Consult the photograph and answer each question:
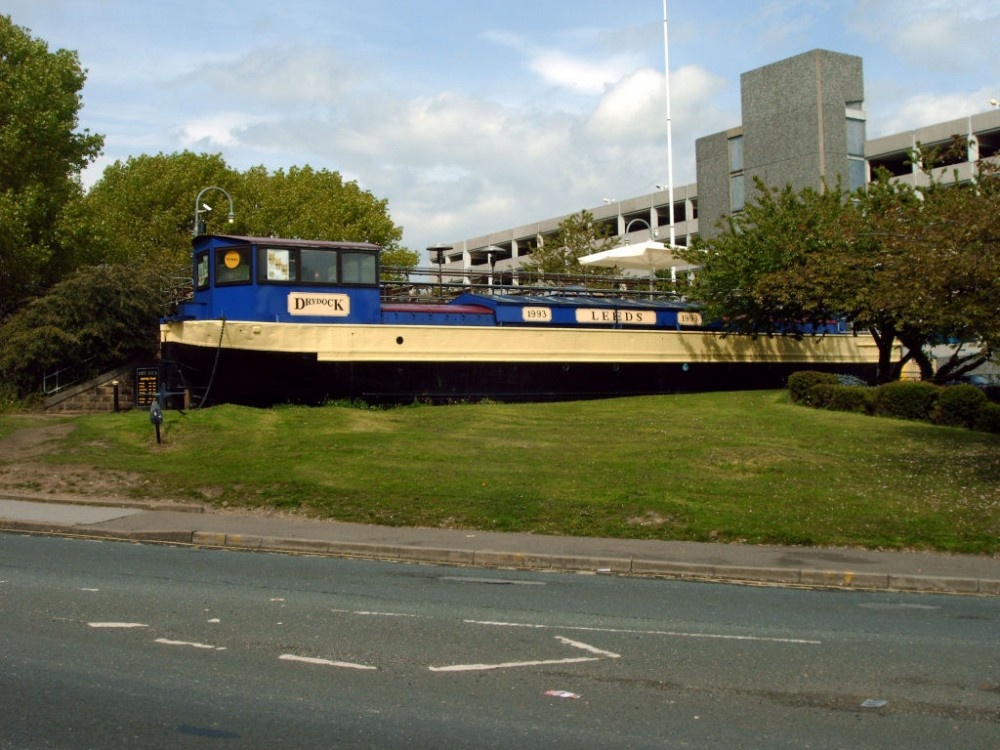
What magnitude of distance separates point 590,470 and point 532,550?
4000 millimetres

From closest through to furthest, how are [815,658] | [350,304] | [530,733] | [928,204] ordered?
[530,733] → [815,658] → [928,204] → [350,304]

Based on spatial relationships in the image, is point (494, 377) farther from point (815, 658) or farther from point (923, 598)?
point (815, 658)

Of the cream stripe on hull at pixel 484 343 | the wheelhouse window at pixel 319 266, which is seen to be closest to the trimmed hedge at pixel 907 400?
the cream stripe on hull at pixel 484 343

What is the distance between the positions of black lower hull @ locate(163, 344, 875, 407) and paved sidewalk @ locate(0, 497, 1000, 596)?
26.1 feet

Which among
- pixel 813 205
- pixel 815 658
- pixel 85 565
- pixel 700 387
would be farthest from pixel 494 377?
pixel 815 658

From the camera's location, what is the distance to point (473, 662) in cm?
746

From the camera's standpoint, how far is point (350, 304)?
23719mm

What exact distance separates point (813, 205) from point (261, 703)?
24702mm

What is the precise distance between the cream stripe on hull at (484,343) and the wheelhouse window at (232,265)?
1369 mm

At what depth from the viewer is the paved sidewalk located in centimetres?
1167

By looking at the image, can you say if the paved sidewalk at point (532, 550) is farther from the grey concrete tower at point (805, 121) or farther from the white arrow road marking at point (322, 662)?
the grey concrete tower at point (805, 121)

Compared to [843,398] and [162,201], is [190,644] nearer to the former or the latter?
[843,398]

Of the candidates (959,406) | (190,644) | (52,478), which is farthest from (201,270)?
(190,644)

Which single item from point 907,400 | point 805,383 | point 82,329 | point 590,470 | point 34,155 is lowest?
point 590,470
